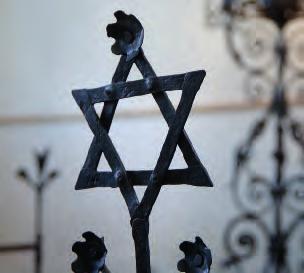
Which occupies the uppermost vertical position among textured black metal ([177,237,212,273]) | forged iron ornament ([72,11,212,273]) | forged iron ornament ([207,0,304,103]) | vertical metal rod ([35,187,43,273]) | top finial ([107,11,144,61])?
forged iron ornament ([207,0,304,103])

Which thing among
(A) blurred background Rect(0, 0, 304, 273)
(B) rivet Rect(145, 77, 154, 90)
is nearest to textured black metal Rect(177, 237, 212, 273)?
(B) rivet Rect(145, 77, 154, 90)

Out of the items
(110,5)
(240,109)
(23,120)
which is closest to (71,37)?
(110,5)

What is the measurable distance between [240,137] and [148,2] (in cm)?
41

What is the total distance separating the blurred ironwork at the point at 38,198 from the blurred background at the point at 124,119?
0.04ft

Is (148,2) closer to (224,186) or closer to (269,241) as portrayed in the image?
(224,186)

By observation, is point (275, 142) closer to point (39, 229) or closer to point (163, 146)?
point (39, 229)

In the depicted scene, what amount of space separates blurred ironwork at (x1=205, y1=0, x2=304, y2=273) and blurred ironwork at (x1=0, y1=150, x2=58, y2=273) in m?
0.47

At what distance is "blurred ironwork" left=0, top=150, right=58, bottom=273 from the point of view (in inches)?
52.1

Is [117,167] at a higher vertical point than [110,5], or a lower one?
lower

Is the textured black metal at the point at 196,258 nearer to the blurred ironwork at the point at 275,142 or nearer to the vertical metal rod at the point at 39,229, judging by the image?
the blurred ironwork at the point at 275,142

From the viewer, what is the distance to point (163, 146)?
54 cm

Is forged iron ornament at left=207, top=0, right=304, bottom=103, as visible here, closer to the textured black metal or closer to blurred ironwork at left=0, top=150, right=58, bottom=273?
blurred ironwork at left=0, top=150, right=58, bottom=273

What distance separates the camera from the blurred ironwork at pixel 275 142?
1.23 meters

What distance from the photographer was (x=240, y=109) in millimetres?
1278
